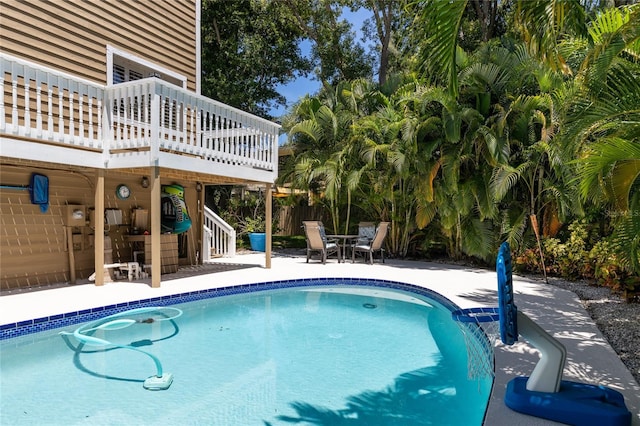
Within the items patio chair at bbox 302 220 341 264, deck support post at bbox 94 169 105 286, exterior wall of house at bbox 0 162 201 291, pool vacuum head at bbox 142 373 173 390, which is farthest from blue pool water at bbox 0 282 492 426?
patio chair at bbox 302 220 341 264

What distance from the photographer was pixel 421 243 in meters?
12.5

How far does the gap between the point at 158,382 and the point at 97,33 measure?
23.9 ft

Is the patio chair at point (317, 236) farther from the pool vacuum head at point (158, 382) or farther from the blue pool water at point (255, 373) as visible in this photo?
the pool vacuum head at point (158, 382)

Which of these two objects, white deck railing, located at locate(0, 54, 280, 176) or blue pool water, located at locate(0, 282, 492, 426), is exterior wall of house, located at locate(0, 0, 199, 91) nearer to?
white deck railing, located at locate(0, 54, 280, 176)

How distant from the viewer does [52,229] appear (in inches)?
300

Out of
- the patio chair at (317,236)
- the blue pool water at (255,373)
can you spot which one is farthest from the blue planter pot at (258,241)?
the blue pool water at (255,373)

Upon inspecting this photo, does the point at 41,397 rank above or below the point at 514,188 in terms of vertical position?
below

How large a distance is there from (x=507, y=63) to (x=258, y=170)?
6.30m

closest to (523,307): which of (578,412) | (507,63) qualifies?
(578,412)

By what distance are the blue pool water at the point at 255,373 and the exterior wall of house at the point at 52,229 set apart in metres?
2.81

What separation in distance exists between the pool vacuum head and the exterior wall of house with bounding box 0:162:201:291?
4696mm

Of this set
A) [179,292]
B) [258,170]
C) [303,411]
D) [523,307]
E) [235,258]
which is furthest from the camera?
[235,258]

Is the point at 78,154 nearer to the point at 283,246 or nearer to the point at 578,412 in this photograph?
the point at 578,412

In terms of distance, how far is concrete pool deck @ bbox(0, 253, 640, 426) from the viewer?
334cm
